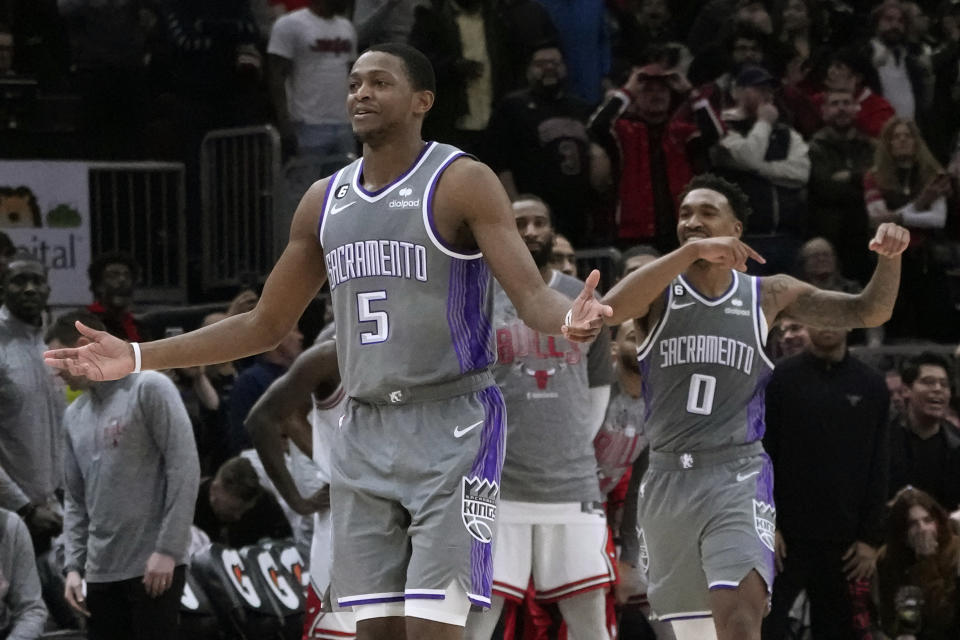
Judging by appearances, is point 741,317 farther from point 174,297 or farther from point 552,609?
point 174,297

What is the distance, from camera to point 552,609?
8961mm

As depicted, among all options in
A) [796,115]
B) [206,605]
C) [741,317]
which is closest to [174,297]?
[206,605]

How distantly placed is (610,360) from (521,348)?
0.62 metres

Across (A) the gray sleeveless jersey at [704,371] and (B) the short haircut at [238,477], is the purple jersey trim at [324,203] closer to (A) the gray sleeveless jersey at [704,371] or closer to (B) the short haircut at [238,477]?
(A) the gray sleeveless jersey at [704,371]

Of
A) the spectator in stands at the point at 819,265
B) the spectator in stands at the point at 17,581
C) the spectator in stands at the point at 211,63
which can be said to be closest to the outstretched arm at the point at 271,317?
the spectator in stands at the point at 17,581

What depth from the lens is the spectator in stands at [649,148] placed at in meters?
13.4

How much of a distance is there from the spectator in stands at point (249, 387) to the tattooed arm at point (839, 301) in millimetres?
4013

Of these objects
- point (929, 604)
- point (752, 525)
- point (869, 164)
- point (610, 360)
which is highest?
point (869, 164)

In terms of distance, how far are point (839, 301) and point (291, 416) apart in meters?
2.71

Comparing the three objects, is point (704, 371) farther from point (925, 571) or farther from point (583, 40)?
point (583, 40)

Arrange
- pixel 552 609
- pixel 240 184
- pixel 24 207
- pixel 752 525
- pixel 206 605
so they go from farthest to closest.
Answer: pixel 240 184, pixel 24 207, pixel 206 605, pixel 552 609, pixel 752 525

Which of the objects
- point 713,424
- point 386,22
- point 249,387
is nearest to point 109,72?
point 386,22

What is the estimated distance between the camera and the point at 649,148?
13.5 meters

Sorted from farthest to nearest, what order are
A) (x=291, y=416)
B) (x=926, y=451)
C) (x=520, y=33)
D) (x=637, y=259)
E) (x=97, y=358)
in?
(x=520, y=33), (x=926, y=451), (x=637, y=259), (x=291, y=416), (x=97, y=358)
